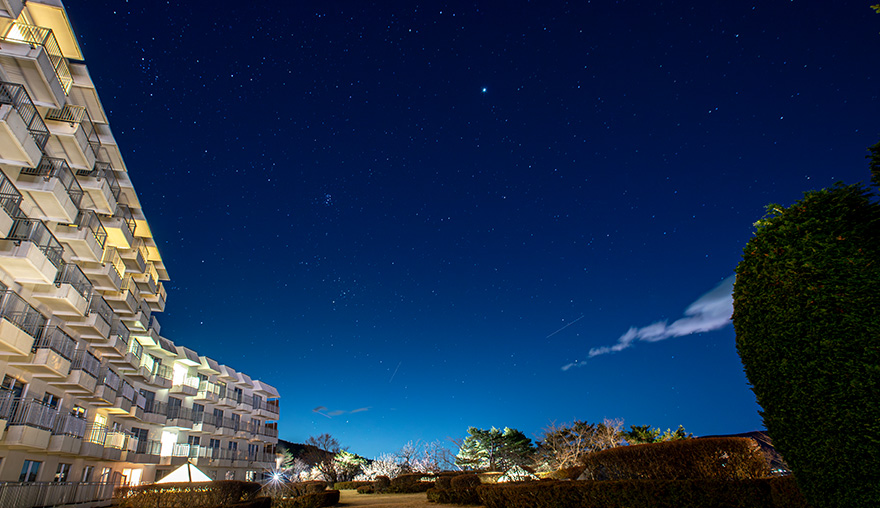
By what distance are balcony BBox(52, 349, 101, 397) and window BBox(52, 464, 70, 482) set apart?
3.84m

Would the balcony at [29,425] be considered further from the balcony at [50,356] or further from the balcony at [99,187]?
the balcony at [99,187]

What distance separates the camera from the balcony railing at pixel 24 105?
1593 cm

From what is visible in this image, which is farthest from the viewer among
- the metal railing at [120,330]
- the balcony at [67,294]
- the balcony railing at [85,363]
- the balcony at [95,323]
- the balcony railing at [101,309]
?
the metal railing at [120,330]

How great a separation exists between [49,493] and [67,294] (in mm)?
9441

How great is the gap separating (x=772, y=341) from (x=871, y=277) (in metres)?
1.61

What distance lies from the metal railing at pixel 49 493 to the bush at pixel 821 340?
25479mm

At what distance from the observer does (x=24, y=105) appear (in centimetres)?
1719

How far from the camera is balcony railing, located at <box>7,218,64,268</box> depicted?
1766cm

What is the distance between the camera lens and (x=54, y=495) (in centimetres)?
2100

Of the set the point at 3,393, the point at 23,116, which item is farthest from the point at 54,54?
the point at 3,393

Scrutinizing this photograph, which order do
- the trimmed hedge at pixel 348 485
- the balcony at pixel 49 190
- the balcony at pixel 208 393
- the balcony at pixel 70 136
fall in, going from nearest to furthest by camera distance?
the balcony at pixel 49 190 < the balcony at pixel 70 136 < the balcony at pixel 208 393 < the trimmed hedge at pixel 348 485

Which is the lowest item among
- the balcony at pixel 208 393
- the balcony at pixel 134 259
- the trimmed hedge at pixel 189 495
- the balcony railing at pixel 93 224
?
the trimmed hedge at pixel 189 495

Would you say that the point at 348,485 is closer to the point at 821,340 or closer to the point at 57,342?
the point at 57,342

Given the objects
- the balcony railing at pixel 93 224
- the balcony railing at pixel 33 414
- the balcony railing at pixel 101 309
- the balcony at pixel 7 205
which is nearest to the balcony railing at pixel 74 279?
the balcony railing at pixel 101 309
